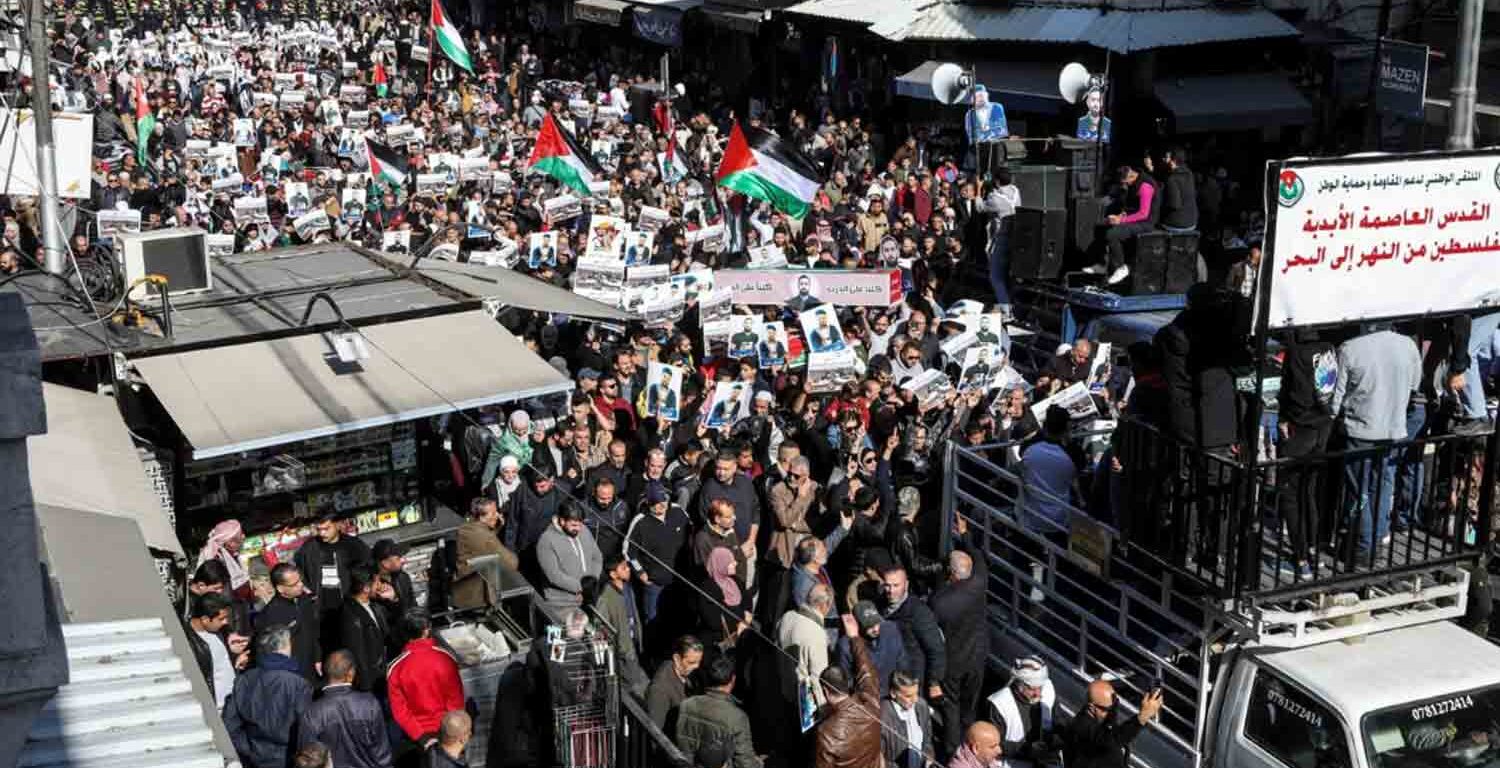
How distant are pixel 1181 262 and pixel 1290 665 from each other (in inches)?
312

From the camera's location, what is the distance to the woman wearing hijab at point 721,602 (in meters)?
10.5

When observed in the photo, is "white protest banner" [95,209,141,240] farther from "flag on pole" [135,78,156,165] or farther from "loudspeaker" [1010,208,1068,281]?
"loudspeaker" [1010,208,1068,281]

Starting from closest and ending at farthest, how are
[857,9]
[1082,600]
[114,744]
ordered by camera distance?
[114,744] → [1082,600] → [857,9]

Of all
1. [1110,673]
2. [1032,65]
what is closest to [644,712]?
[1110,673]

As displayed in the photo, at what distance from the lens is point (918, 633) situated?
975 centimetres

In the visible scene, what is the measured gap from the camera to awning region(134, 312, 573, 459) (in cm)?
1116

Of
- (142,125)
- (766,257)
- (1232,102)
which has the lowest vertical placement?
(766,257)

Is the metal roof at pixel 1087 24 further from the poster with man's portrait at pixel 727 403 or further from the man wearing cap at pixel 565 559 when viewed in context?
the man wearing cap at pixel 565 559

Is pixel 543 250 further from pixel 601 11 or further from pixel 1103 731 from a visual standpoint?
pixel 601 11

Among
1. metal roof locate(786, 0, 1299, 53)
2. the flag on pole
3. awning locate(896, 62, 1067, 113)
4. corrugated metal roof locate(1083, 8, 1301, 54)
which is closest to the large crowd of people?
corrugated metal roof locate(1083, 8, 1301, 54)

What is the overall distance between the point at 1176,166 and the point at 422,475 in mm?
7547

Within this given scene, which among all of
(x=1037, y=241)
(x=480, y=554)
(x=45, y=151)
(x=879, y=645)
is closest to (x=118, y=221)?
(x=45, y=151)

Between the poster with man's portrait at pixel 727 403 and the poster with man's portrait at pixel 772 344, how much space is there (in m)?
1.33

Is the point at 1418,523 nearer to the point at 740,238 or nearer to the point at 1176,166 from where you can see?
the point at 1176,166
